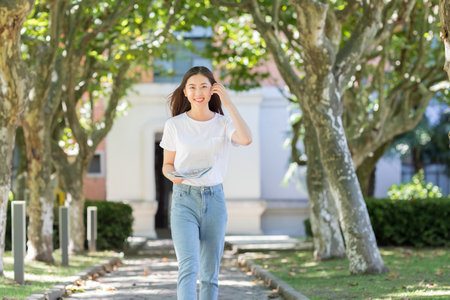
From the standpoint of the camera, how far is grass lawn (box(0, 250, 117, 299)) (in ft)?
29.1

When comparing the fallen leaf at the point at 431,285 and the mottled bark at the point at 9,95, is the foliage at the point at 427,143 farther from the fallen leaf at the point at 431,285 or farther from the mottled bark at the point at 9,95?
the mottled bark at the point at 9,95

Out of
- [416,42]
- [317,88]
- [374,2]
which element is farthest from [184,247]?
[416,42]

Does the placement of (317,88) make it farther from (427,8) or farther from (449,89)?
(449,89)

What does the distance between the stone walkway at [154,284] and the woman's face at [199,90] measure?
4348 millimetres

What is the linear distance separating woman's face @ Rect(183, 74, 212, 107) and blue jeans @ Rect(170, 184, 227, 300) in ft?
2.06

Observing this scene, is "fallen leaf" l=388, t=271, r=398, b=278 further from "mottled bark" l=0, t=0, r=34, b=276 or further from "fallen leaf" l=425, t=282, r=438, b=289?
"mottled bark" l=0, t=0, r=34, b=276

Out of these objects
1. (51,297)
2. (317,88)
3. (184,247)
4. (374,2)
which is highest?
(374,2)

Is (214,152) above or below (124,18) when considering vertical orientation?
below

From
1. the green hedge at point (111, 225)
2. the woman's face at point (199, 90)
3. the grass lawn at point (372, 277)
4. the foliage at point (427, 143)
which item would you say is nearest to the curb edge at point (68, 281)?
the grass lawn at point (372, 277)

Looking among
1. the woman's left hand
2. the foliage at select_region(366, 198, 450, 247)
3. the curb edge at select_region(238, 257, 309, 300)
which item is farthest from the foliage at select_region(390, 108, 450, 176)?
the woman's left hand

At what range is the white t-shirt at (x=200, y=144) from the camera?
540cm

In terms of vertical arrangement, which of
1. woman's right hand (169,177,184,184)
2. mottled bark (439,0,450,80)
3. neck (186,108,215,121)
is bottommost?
woman's right hand (169,177,184,184)

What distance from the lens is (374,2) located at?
1156 centimetres

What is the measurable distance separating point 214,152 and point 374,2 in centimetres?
691
